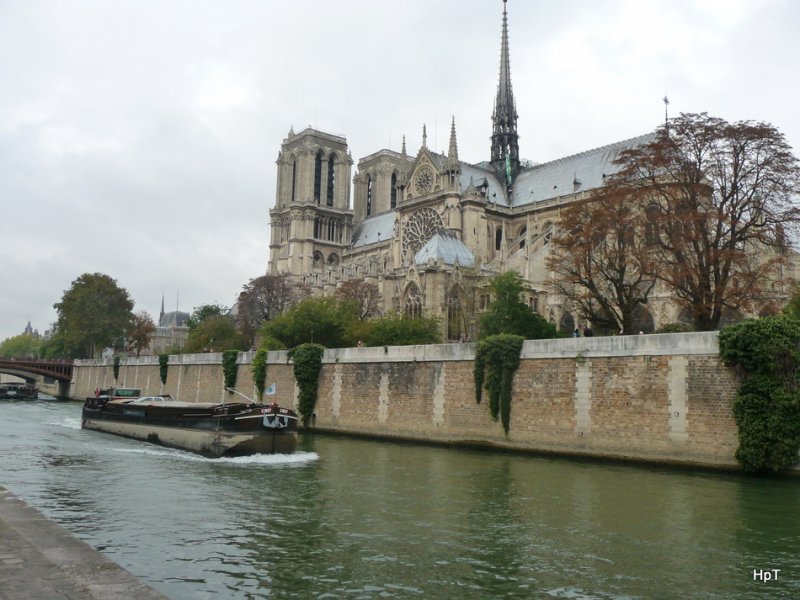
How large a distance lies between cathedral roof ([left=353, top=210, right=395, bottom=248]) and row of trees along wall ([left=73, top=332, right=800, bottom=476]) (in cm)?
6058

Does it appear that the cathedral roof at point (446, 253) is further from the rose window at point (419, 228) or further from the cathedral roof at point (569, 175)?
the cathedral roof at point (569, 175)

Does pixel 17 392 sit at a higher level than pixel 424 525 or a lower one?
higher

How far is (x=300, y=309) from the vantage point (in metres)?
50.6

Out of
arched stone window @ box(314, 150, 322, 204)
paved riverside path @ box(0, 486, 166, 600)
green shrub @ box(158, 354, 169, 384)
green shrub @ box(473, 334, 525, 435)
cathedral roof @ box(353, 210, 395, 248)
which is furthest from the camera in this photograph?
arched stone window @ box(314, 150, 322, 204)

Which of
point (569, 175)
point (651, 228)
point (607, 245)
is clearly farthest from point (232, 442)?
point (569, 175)

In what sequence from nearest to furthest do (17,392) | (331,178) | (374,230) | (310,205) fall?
(17,392), (374,230), (310,205), (331,178)

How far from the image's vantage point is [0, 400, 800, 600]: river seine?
1142 centimetres

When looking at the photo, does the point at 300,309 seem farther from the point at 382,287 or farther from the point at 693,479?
the point at 693,479

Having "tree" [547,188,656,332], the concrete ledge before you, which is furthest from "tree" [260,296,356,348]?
"tree" [547,188,656,332]

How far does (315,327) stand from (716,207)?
26.6 m

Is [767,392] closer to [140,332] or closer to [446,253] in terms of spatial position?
[446,253]

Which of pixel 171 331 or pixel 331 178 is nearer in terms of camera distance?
pixel 331 178

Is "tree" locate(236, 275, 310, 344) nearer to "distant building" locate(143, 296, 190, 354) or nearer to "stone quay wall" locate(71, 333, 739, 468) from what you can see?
"stone quay wall" locate(71, 333, 739, 468)

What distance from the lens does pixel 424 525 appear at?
50.7 ft
